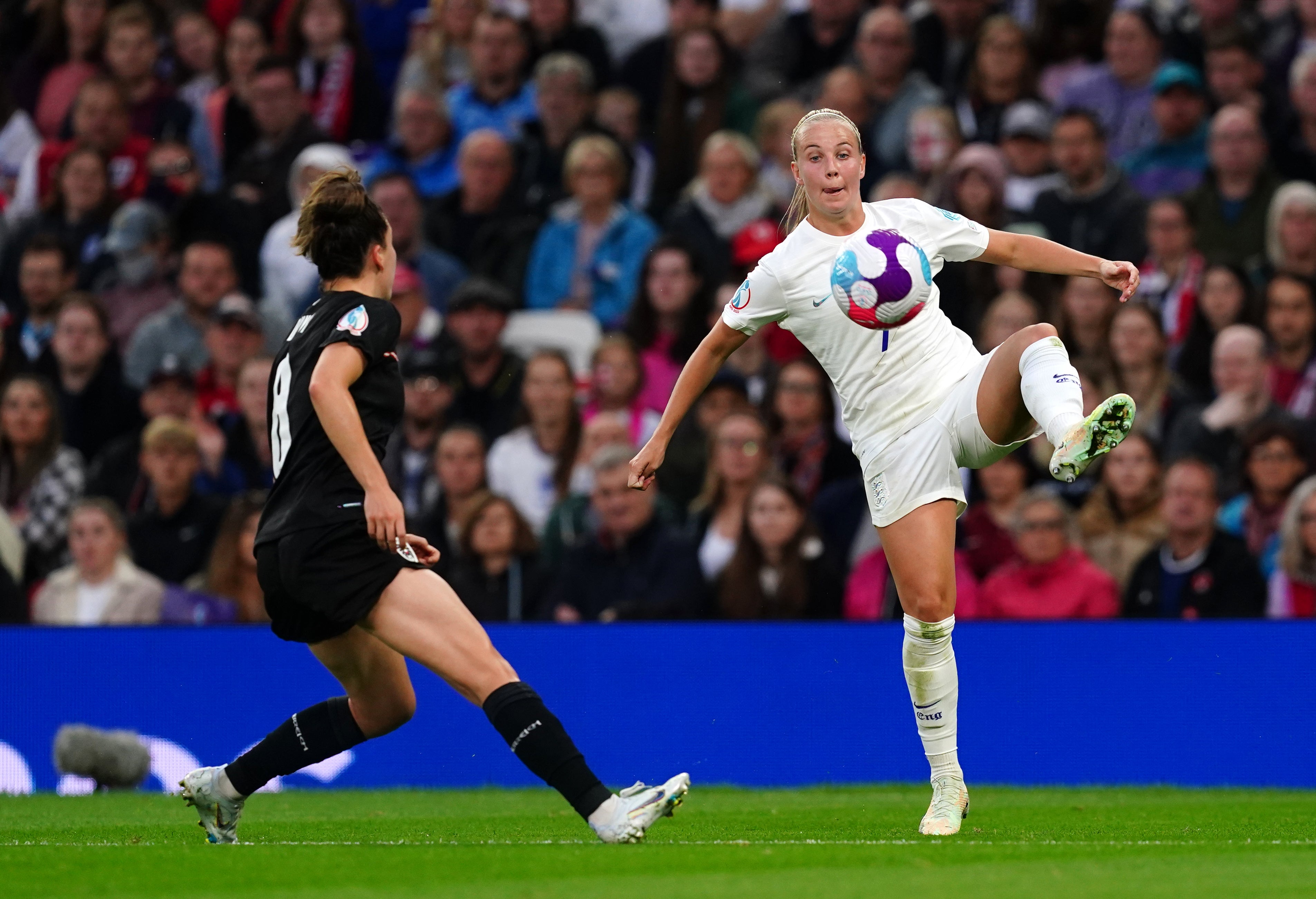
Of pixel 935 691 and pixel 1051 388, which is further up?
pixel 1051 388

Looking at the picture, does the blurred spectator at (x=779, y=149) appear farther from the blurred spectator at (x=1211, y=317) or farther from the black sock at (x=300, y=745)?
the black sock at (x=300, y=745)

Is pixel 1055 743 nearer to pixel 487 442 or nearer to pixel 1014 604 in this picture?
pixel 1014 604

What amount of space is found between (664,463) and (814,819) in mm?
4554

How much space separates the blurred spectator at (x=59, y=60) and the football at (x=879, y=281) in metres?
11.3

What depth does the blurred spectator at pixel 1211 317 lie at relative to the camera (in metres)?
11.6

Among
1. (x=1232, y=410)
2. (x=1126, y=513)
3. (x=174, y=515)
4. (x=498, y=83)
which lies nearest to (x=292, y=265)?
(x=498, y=83)

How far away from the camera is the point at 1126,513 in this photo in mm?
11117

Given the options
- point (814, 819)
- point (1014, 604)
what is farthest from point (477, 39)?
point (814, 819)

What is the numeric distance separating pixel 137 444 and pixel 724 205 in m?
4.52

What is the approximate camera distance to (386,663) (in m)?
6.57

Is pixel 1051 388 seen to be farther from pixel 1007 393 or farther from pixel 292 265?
pixel 292 265

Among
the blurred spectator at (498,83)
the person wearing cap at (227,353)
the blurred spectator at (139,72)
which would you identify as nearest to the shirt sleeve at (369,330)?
the person wearing cap at (227,353)

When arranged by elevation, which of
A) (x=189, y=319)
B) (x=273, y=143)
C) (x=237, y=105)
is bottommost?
(x=189, y=319)

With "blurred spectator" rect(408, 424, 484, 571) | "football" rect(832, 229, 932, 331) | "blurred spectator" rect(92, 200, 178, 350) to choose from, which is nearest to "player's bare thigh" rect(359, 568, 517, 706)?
"football" rect(832, 229, 932, 331)
